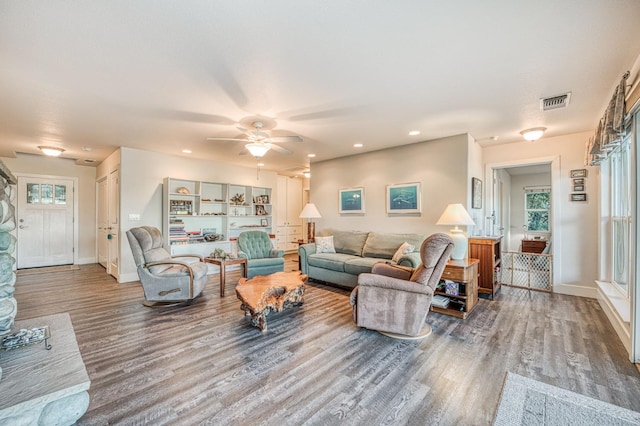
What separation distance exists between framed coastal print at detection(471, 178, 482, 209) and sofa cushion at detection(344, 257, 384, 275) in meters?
1.83

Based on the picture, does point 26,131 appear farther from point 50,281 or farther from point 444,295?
point 444,295

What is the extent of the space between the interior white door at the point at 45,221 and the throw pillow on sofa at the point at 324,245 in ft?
20.9

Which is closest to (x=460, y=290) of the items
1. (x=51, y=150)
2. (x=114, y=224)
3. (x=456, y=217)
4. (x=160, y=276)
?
(x=456, y=217)

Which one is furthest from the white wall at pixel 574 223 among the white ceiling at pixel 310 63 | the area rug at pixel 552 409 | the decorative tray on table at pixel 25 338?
the decorative tray on table at pixel 25 338

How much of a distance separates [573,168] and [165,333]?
20.6ft

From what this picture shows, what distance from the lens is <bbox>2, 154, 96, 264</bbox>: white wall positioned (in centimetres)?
663

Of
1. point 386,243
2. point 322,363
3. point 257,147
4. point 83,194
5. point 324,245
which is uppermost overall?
point 257,147

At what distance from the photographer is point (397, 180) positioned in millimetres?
5191

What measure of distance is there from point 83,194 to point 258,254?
5.35 meters

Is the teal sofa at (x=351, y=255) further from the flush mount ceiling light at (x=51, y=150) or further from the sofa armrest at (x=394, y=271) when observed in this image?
the flush mount ceiling light at (x=51, y=150)

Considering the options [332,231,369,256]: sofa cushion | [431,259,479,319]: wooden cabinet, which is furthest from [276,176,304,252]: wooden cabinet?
[431,259,479,319]: wooden cabinet

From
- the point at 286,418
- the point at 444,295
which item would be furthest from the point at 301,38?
the point at 444,295

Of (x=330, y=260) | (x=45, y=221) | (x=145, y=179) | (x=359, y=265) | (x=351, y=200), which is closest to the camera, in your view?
(x=359, y=265)

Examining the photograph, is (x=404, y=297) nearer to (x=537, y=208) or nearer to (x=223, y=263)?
(x=223, y=263)
